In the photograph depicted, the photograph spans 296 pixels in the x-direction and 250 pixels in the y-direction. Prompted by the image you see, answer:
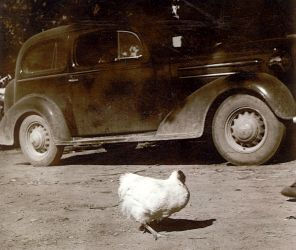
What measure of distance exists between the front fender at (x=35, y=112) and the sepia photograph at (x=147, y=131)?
0.05 feet

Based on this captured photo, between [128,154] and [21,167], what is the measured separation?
1568 millimetres

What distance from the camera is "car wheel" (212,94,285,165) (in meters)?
6.33

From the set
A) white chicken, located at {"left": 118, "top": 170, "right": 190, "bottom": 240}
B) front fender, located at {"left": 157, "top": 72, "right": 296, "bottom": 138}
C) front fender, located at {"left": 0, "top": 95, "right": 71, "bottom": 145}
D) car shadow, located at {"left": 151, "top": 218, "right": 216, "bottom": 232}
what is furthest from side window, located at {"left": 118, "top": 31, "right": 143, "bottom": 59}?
white chicken, located at {"left": 118, "top": 170, "right": 190, "bottom": 240}

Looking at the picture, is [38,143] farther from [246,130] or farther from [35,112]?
[246,130]

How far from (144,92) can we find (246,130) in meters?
1.37

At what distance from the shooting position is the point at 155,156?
8227 mm

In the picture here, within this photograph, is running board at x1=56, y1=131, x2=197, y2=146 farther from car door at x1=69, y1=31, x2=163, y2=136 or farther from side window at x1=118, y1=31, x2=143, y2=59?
side window at x1=118, y1=31, x2=143, y2=59

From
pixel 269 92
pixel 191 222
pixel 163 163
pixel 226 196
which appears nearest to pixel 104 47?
pixel 163 163

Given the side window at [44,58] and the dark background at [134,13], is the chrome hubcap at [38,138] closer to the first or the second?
the side window at [44,58]

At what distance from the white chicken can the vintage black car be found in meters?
2.55

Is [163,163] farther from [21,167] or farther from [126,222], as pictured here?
[126,222]

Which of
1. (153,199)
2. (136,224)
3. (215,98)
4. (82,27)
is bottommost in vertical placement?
(136,224)

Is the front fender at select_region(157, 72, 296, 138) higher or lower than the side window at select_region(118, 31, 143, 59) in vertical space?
lower

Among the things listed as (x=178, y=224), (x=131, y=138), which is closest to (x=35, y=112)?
(x=131, y=138)
